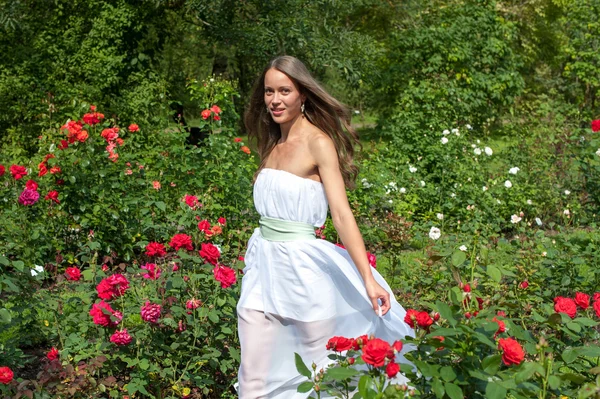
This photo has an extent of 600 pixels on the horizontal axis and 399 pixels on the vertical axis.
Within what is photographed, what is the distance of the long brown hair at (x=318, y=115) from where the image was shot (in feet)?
10.8

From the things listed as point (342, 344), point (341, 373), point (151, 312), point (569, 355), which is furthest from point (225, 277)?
point (569, 355)

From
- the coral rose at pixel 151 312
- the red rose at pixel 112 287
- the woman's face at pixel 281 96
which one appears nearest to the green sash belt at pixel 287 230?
the woman's face at pixel 281 96

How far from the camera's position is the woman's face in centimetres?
328

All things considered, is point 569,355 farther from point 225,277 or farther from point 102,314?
point 102,314

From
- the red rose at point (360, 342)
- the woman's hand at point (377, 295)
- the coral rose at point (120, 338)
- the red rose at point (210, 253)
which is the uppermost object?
the red rose at point (360, 342)

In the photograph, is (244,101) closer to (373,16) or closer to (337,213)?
(373,16)

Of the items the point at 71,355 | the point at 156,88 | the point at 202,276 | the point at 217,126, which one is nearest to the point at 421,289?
the point at 202,276

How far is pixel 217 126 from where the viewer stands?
636cm

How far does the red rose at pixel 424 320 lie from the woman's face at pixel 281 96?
4.07ft

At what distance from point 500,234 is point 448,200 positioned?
0.56m

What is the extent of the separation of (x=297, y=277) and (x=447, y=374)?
1.04m

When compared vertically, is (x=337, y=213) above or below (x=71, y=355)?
above

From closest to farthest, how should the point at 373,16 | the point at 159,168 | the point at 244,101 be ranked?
→ the point at 159,168, the point at 244,101, the point at 373,16

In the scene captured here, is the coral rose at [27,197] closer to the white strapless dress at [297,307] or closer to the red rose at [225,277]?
the red rose at [225,277]
